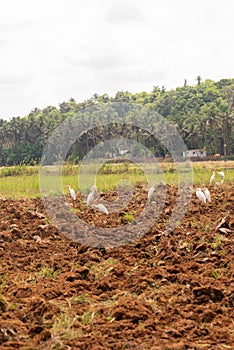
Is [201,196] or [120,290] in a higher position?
[201,196]

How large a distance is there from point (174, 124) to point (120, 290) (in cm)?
3733

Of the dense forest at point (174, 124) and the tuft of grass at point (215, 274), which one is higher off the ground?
the dense forest at point (174, 124)

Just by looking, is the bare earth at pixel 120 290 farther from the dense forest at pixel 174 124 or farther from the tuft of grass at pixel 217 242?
the dense forest at pixel 174 124

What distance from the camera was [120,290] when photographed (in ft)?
12.9

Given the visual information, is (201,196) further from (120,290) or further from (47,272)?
(120,290)

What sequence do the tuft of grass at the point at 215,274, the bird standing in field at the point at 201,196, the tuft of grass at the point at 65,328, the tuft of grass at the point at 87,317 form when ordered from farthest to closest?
the bird standing in field at the point at 201,196 < the tuft of grass at the point at 215,274 < the tuft of grass at the point at 87,317 < the tuft of grass at the point at 65,328

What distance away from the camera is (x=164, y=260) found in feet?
15.9

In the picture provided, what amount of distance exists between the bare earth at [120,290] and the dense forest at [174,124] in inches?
477

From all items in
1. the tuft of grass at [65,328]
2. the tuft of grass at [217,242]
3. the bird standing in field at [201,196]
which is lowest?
the tuft of grass at [65,328]

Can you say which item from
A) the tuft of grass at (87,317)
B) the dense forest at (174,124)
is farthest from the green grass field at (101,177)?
the tuft of grass at (87,317)

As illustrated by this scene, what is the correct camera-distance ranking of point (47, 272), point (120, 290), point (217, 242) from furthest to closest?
point (217, 242)
point (47, 272)
point (120, 290)

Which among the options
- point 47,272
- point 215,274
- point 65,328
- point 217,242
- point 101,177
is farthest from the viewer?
point 101,177

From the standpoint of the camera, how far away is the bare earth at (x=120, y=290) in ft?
9.53

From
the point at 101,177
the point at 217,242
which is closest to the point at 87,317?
the point at 217,242
